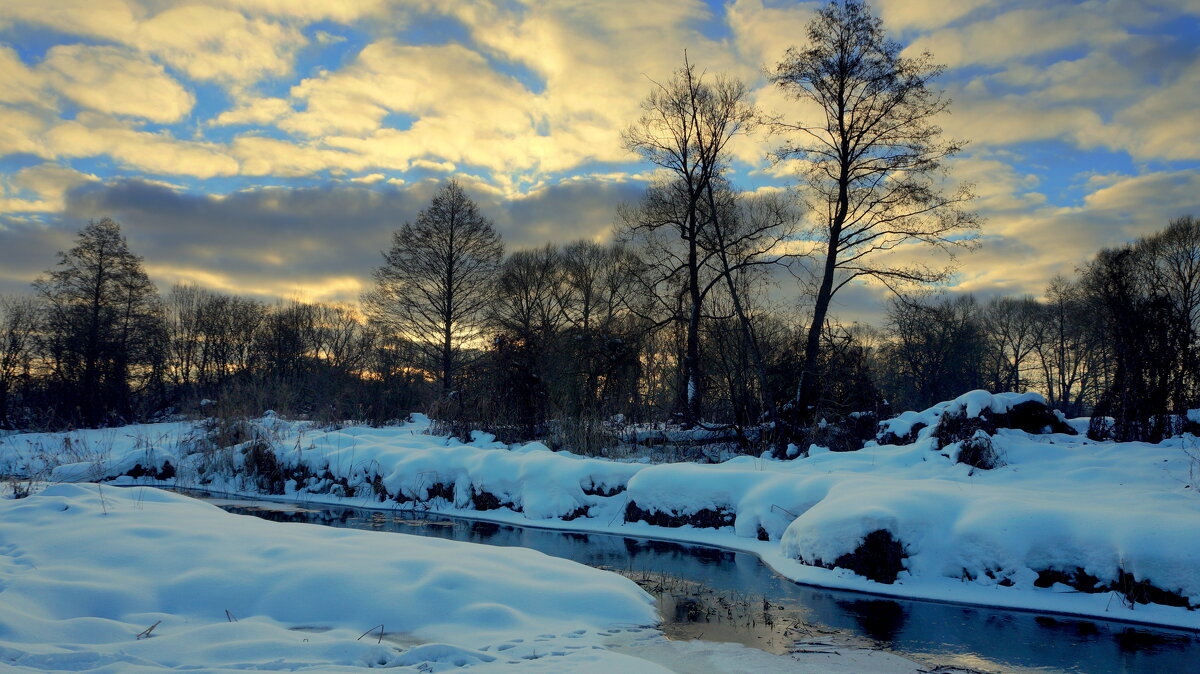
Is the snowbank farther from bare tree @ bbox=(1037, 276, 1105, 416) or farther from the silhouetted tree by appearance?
bare tree @ bbox=(1037, 276, 1105, 416)

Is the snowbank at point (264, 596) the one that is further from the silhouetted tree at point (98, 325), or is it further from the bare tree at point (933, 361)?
the bare tree at point (933, 361)

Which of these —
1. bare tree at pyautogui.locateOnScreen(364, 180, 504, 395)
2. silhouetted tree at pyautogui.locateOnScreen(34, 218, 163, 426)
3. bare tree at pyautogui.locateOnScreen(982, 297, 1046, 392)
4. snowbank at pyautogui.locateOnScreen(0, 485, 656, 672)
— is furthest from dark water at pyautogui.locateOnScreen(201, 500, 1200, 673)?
bare tree at pyautogui.locateOnScreen(982, 297, 1046, 392)

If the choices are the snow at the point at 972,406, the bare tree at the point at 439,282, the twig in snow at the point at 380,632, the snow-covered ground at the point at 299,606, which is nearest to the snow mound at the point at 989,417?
the snow at the point at 972,406

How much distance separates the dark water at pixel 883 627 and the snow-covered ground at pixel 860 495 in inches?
13.7

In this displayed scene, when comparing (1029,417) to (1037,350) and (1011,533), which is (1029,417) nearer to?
(1011,533)

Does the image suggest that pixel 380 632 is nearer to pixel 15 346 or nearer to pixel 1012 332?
pixel 15 346

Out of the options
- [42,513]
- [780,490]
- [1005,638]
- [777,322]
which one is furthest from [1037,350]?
[42,513]

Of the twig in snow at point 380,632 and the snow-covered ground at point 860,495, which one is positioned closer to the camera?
the twig in snow at point 380,632

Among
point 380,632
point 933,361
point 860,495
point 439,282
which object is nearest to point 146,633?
point 380,632

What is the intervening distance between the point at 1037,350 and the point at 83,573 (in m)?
50.1

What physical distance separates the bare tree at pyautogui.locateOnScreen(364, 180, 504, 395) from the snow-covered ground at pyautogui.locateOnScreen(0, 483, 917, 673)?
23.3 meters

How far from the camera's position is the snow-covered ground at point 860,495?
6.55m

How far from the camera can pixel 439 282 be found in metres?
29.9

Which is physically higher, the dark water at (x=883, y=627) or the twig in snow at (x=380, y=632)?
the twig in snow at (x=380, y=632)
